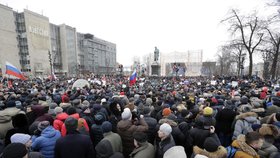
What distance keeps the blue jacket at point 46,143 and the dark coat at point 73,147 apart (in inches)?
11.5

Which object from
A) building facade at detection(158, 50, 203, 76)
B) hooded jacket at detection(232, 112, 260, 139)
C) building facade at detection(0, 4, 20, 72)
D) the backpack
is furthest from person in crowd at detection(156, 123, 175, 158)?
building facade at detection(158, 50, 203, 76)

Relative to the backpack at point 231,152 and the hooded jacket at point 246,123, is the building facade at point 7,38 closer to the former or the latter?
the hooded jacket at point 246,123

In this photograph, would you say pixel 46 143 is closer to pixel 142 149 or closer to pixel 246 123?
pixel 142 149

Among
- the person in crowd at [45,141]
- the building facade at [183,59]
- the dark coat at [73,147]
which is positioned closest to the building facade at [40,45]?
the building facade at [183,59]

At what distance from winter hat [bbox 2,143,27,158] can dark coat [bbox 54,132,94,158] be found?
85 centimetres

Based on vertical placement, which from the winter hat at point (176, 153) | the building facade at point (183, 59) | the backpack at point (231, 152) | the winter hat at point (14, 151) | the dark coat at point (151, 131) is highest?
the building facade at point (183, 59)

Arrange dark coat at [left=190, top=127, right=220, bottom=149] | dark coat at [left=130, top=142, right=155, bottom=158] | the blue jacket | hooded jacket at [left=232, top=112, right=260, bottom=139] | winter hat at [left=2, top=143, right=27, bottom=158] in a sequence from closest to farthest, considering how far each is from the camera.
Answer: winter hat at [left=2, top=143, right=27, bottom=158] < dark coat at [left=130, top=142, right=155, bottom=158] < the blue jacket < dark coat at [left=190, top=127, right=220, bottom=149] < hooded jacket at [left=232, top=112, right=260, bottom=139]

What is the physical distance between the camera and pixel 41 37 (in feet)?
244

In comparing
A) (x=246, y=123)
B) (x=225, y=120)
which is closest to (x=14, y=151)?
(x=246, y=123)

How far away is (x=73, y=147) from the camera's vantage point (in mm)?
2934

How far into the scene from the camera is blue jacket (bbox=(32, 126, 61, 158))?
3.14 m

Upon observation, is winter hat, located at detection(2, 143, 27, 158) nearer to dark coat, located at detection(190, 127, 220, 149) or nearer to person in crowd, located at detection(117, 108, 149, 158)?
person in crowd, located at detection(117, 108, 149, 158)

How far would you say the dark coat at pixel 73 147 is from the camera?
9.62 ft

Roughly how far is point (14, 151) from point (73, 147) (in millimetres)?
974
